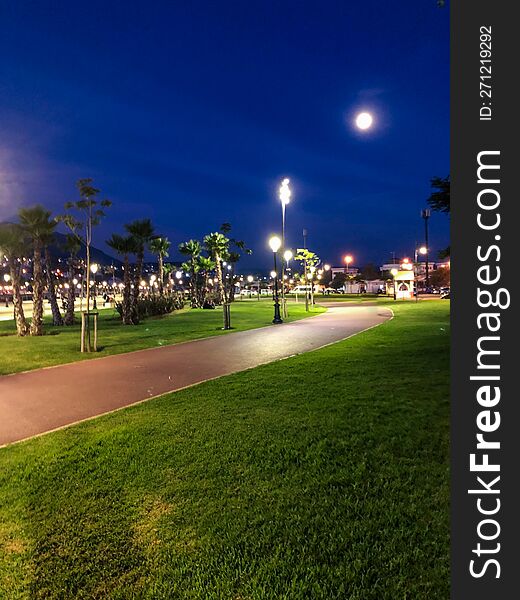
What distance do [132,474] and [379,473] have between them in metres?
2.56

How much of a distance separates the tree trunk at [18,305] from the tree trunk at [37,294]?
0.35 metres

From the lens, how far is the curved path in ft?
20.9

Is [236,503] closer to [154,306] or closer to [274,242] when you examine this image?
[274,242]

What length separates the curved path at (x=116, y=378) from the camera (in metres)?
Answer: 6.36

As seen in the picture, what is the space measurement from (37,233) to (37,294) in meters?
2.79

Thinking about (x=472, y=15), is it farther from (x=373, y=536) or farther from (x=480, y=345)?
(x=373, y=536)

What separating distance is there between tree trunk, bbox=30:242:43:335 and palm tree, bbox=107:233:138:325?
17.5 ft

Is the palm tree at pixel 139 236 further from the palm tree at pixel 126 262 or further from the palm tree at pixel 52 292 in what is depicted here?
the palm tree at pixel 52 292

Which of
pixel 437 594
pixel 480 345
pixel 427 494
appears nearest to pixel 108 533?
pixel 437 594

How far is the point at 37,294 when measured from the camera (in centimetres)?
1853

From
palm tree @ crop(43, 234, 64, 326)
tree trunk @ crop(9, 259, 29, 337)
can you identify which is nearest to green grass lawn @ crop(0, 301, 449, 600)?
tree trunk @ crop(9, 259, 29, 337)

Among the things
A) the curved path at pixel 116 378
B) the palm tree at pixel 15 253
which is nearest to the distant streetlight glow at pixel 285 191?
the curved path at pixel 116 378

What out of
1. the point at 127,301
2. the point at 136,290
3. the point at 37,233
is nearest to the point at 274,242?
the point at 136,290

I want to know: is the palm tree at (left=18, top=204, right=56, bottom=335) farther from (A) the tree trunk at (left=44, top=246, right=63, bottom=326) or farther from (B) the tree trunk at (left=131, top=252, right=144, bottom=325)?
(B) the tree trunk at (left=131, top=252, right=144, bottom=325)
